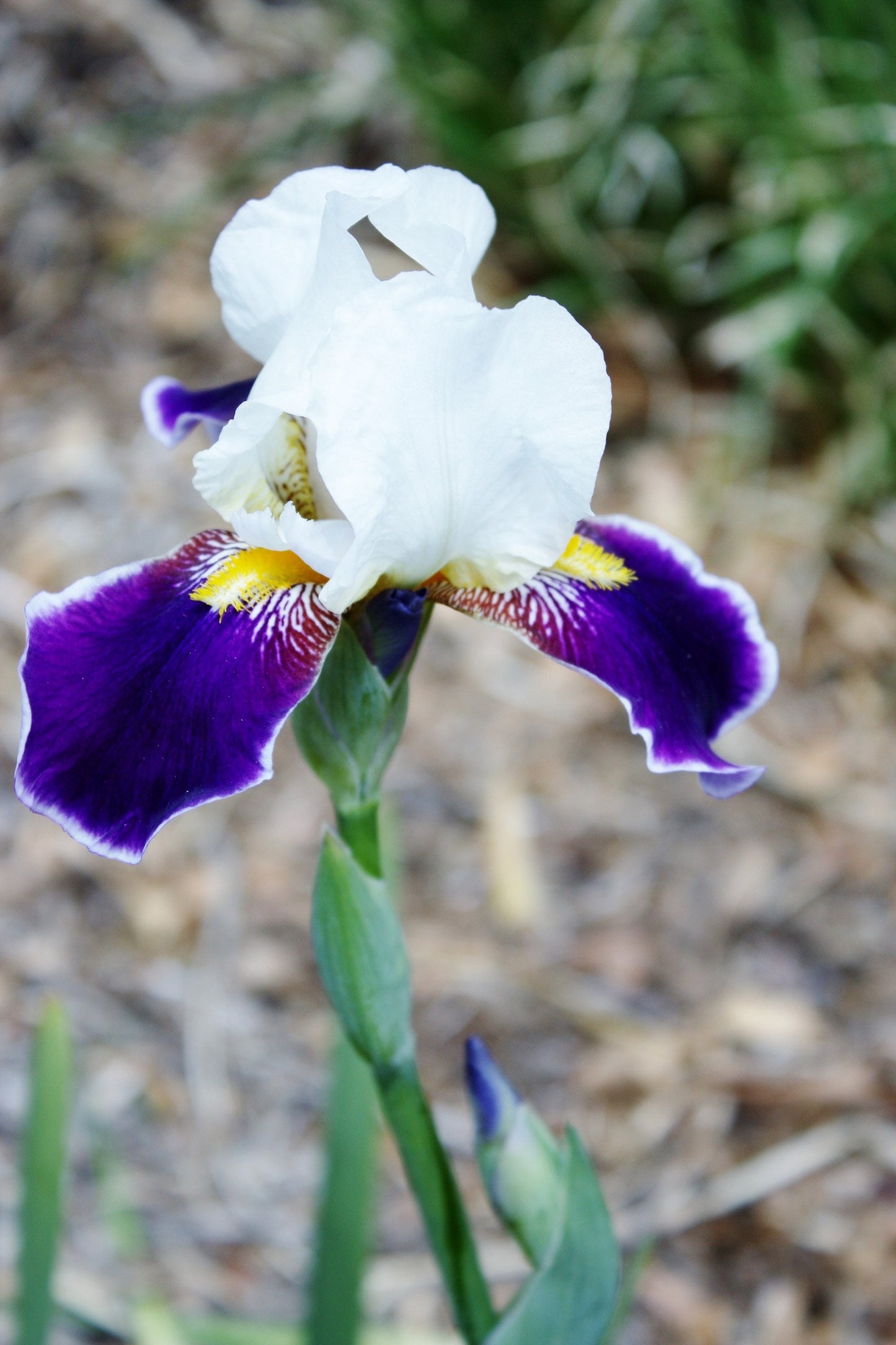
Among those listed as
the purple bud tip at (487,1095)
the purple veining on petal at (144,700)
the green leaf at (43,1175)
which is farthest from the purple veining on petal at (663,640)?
the green leaf at (43,1175)

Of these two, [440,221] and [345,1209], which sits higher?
[440,221]

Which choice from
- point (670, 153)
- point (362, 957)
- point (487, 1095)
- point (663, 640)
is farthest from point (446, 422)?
point (670, 153)

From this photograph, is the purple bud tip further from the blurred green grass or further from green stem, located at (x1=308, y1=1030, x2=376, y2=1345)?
the blurred green grass

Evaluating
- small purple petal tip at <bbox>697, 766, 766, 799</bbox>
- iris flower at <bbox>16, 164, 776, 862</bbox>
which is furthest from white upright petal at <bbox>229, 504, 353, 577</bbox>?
small purple petal tip at <bbox>697, 766, 766, 799</bbox>

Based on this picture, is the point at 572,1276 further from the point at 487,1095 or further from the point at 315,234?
the point at 315,234

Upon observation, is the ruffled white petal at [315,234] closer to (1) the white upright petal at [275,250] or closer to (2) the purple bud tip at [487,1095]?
(1) the white upright petal at [275,250]

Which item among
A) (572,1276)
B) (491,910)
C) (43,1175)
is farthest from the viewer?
(491,910)

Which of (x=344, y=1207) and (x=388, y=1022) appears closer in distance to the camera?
(x=388, y=1022)
